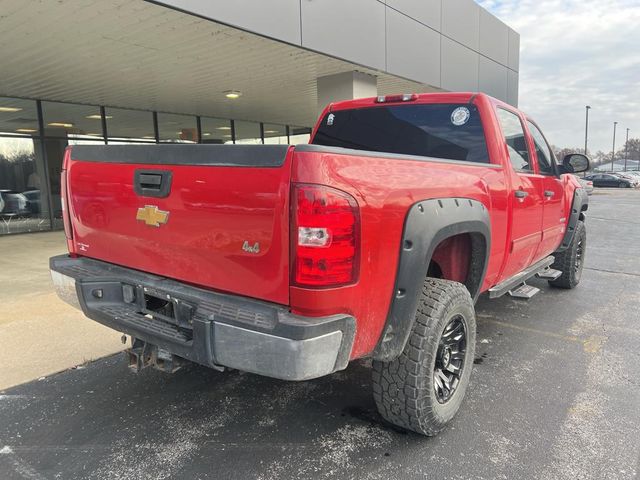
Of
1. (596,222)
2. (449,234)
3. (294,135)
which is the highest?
(294,135)

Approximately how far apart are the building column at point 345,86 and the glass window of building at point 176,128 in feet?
21.3

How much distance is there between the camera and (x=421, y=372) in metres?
2.48

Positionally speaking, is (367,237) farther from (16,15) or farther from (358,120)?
(16,15)

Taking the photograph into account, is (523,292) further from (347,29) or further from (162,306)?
(347,29)

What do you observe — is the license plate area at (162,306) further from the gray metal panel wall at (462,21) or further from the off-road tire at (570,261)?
the gray metal panel wall at (462,21)

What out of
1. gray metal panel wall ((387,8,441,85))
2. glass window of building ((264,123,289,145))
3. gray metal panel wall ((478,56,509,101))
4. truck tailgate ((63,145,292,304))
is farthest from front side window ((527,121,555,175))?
glass window of building ((264,123,289,145))

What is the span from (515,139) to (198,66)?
21.1ft

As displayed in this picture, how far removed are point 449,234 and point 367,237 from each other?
2.33 ft

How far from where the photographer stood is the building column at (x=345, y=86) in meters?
9.11

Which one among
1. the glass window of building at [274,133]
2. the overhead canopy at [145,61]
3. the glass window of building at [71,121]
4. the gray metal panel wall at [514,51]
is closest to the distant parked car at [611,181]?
the gray metal panel wall at [514,51]

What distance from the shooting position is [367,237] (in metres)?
2.07

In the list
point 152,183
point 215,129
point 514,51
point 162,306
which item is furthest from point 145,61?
point 514,51

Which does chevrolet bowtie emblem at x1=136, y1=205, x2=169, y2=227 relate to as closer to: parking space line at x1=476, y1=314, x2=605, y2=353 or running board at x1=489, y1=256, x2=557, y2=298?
running board at x1=489, y1=256, x2=557, y2=298

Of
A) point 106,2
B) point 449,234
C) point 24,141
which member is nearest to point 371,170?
point 449,234
